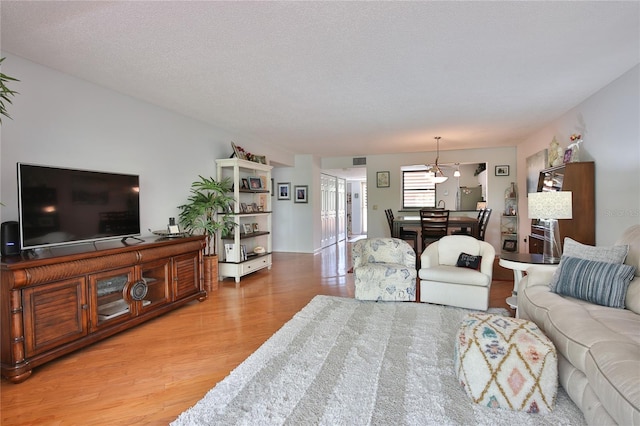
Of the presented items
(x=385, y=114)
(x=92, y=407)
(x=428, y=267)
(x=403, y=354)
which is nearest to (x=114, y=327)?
(x=92, y=407)

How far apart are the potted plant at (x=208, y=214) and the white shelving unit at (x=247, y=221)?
0.21 m

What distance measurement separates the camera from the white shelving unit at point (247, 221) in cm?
482

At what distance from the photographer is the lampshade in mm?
2947

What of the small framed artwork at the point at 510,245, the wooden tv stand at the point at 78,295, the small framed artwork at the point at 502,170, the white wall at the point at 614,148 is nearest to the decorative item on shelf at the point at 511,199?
the small framed artwork at the point at 502,170

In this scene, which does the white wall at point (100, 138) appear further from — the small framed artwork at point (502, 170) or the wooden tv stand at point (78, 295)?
the small framed artwork at point (502, 170)

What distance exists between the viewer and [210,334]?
2879 mm

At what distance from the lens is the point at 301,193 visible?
7.66m

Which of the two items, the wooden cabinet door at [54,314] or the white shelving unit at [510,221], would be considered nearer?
the wooden cabinet door at [54,314]

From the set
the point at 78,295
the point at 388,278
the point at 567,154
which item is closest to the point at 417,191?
the point at 567,154

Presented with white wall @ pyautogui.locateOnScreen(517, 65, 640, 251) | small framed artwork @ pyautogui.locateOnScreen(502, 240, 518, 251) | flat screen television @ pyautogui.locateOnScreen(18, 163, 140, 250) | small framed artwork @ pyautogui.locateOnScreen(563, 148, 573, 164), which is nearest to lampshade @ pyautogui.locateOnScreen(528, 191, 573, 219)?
white wall @ pyautogui.locateOnScreen(517, 65, 640, 251)

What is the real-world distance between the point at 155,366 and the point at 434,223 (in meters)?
4.48

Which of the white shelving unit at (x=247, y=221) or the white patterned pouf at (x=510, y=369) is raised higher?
the white shelving unit at (x=247, y=221)

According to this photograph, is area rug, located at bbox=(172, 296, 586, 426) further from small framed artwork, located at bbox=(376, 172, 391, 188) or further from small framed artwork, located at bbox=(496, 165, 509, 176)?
small framed artwork, located at bbox=(496, 165, 509, 176)

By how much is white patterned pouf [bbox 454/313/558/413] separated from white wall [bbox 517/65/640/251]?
2.24 m
